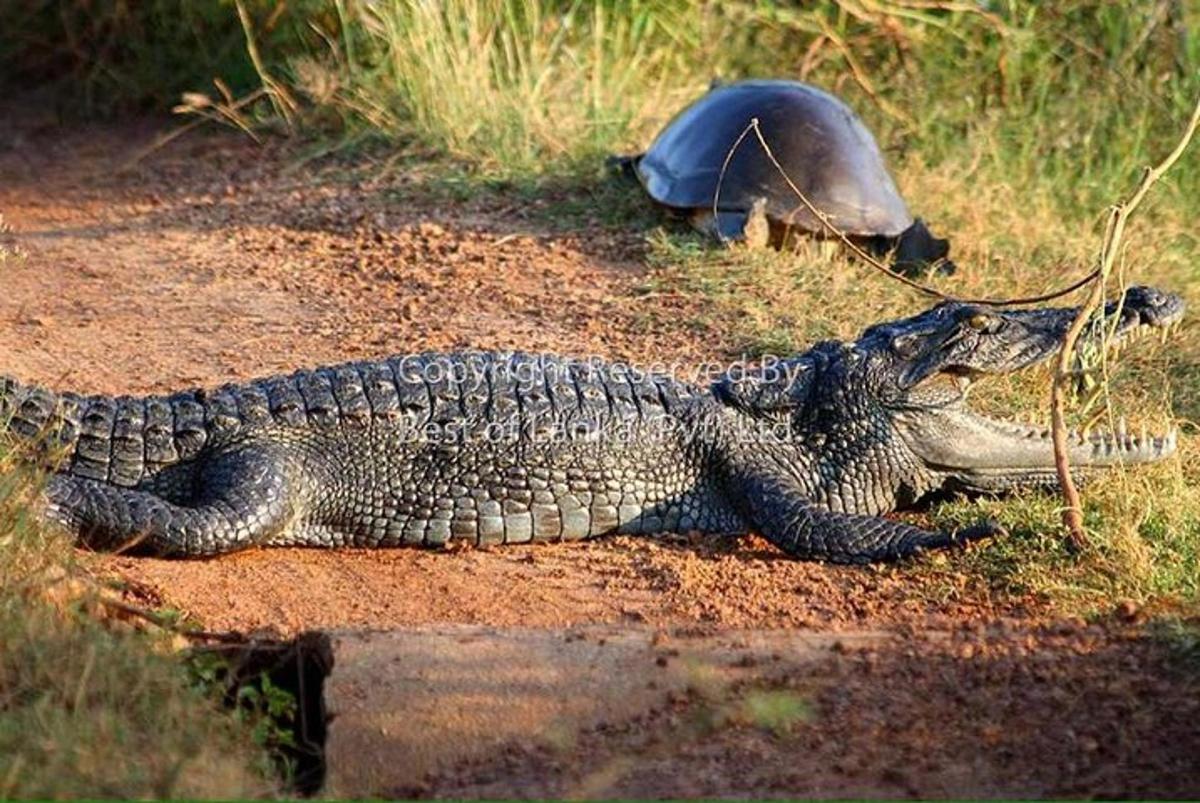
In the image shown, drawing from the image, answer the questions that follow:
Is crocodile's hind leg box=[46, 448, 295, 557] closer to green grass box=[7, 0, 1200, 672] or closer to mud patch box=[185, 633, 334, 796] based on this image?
mud patch box=[185, 633, 334, 796]

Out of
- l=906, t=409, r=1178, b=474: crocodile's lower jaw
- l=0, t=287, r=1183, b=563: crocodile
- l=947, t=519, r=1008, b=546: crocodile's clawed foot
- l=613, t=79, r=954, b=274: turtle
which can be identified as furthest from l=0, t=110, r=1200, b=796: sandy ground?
l=906, t=409, r=1178, b=474: crocodile's lower jaw

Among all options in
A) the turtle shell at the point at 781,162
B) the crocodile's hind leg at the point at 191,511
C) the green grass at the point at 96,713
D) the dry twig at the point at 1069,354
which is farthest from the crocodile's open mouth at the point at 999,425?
the green grass at the point at 96,713

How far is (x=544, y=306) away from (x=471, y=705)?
143 inches

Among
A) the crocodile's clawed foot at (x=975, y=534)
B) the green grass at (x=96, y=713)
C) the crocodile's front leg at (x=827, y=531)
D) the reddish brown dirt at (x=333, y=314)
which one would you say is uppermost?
the green grass at (x=96, y=713)

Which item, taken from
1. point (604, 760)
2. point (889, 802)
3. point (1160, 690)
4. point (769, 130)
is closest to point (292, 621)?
point (604, 760)

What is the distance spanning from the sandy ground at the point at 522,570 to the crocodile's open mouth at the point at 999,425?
28.6 inches

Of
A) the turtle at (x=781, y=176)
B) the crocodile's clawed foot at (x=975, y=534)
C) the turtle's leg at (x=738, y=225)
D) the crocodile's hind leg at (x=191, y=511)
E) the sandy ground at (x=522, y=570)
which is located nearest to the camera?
the sandy ground at (x=522, y=570)

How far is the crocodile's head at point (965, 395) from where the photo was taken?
639 cm

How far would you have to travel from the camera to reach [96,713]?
4289mm

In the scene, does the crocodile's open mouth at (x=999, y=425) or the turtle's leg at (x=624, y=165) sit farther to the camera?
the turtle's leg at (x=624, y=165)

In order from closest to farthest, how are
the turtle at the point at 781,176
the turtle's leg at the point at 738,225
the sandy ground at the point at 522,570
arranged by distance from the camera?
the sandy ground at the point at 522,570
the turtle's leg at the point at 738,225
the turtle at the point at 781,176

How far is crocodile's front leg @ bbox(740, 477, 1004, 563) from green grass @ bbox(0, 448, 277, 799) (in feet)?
6.80

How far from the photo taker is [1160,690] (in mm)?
4742

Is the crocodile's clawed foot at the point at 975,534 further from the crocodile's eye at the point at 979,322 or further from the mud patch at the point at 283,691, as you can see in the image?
the mud patch at the point at 283,691
